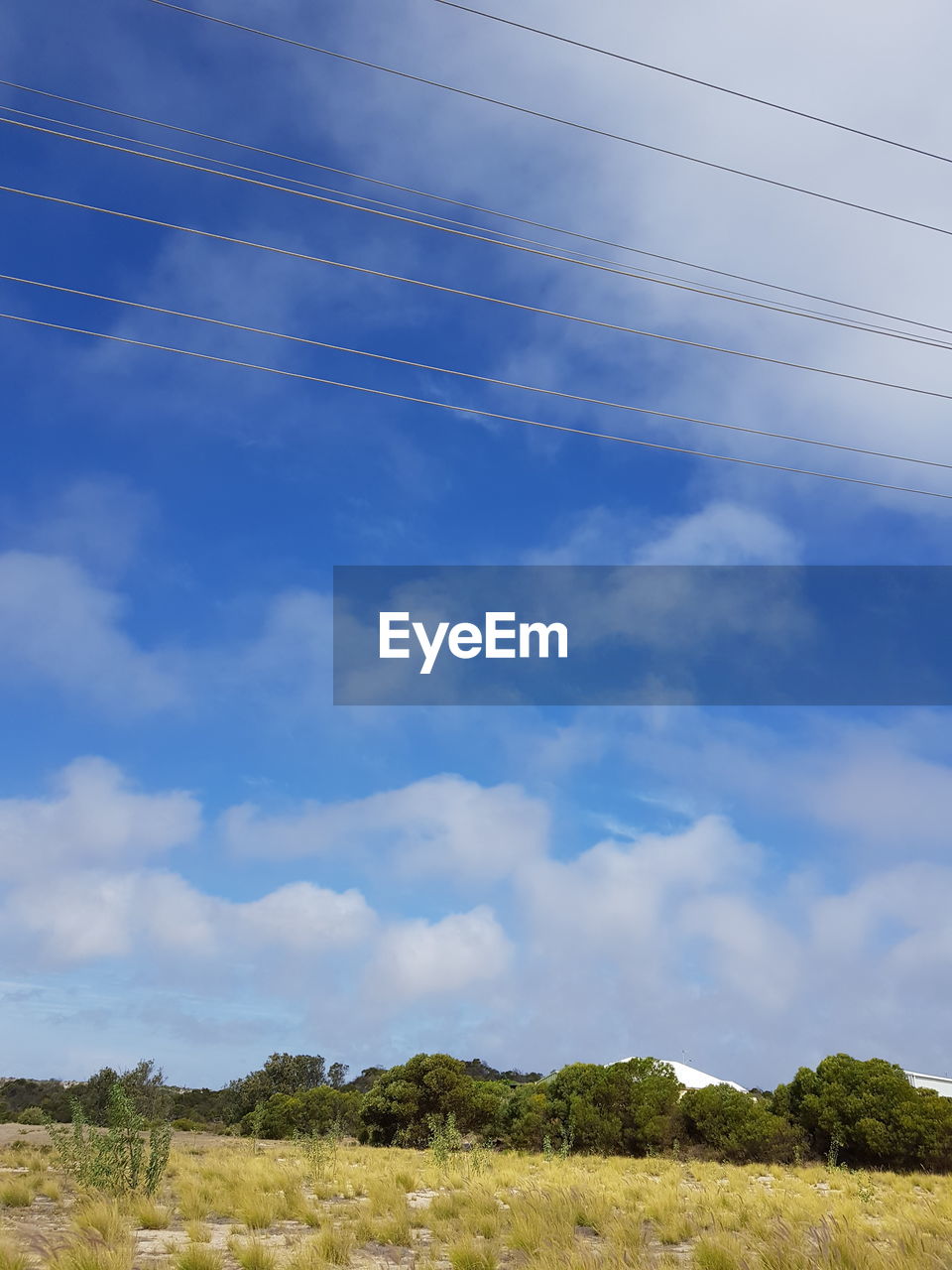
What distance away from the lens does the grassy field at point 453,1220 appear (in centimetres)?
1040

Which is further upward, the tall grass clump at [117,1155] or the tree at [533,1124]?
the tall grass clump at [117,1155]

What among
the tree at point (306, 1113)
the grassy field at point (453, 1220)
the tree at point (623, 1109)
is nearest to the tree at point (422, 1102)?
the tree at point (306, 1113)

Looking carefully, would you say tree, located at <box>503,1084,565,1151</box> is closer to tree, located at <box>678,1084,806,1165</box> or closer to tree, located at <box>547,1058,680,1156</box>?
tree, located at <box>547,1058,680,1156</box>

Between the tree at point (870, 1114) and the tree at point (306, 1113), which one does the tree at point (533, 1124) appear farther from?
the tree at point (870, 1114)

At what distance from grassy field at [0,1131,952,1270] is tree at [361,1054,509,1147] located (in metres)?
14.5

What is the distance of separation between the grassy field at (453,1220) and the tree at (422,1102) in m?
14.5

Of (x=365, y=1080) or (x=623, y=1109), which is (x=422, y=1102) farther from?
(x=365, y=1080)

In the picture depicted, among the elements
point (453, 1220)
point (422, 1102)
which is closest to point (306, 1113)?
point (422, 1102)

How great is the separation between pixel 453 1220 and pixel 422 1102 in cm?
2563

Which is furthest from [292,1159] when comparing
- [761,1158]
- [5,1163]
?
[761,1158]

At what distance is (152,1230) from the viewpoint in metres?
13.6

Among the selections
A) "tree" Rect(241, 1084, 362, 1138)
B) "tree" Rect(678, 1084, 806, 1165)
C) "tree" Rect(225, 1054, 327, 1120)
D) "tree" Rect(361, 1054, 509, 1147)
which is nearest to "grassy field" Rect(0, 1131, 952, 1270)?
"tree" Rect(678, 1084, 806, 1165)

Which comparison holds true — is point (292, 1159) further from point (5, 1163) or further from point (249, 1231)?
point (249, 1231)

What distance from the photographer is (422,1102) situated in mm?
38188
